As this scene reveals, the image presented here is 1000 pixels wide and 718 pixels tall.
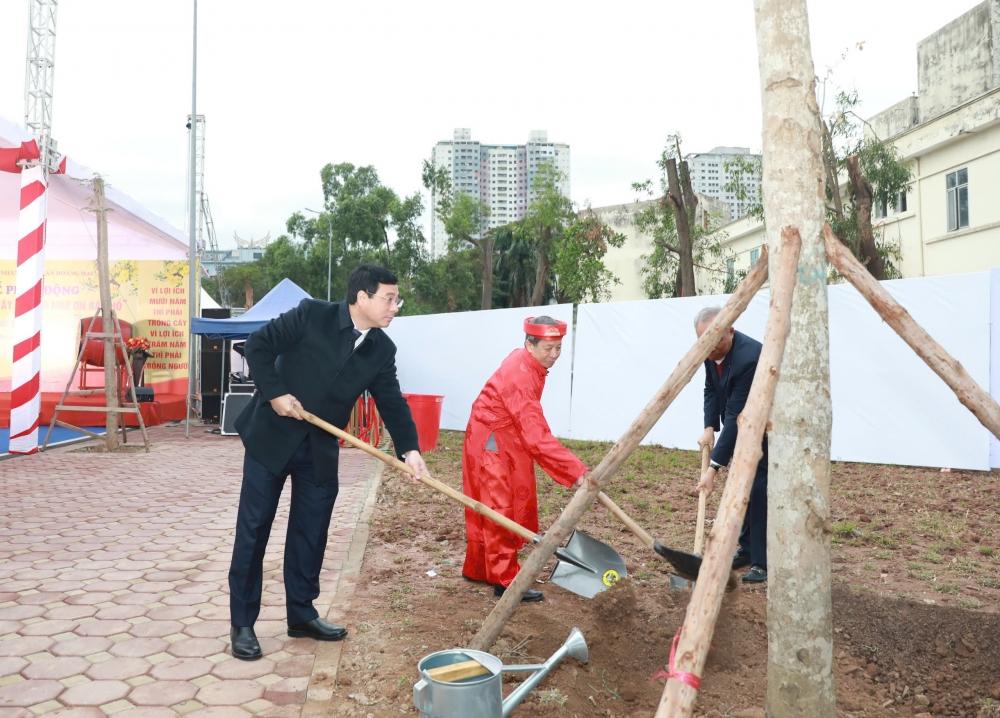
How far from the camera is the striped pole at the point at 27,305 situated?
9289 millimetres

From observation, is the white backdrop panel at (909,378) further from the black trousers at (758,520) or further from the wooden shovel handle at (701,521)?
the wooden shovel handle at (701,521)

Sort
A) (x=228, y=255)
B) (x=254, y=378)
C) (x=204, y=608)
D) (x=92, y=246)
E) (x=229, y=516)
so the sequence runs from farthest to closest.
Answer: (x=228, y=255) < (x=92, y=246) < (x=229, y=516) < (x=204, y=608) < (x=254, y=378)

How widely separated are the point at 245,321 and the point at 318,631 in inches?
369

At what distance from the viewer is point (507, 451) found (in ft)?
13.7

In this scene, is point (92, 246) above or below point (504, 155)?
below

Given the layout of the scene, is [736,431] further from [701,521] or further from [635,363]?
[635,363]

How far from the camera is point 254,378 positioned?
10.6 feet

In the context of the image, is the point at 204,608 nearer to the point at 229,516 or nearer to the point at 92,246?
the point at 229,516

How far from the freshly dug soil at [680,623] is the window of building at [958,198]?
14.0 meters

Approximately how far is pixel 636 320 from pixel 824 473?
8.69m

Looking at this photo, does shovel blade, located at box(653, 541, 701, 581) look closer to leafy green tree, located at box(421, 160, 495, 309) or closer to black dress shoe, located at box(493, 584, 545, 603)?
black dress shoe, located at box(493, 584, 545, 603)

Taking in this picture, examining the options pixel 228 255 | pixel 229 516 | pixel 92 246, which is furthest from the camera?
pixel 228 255

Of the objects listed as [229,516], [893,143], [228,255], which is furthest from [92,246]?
[228,255]

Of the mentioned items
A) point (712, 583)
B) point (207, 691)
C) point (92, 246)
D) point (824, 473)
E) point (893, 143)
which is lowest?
point (207, 691)
